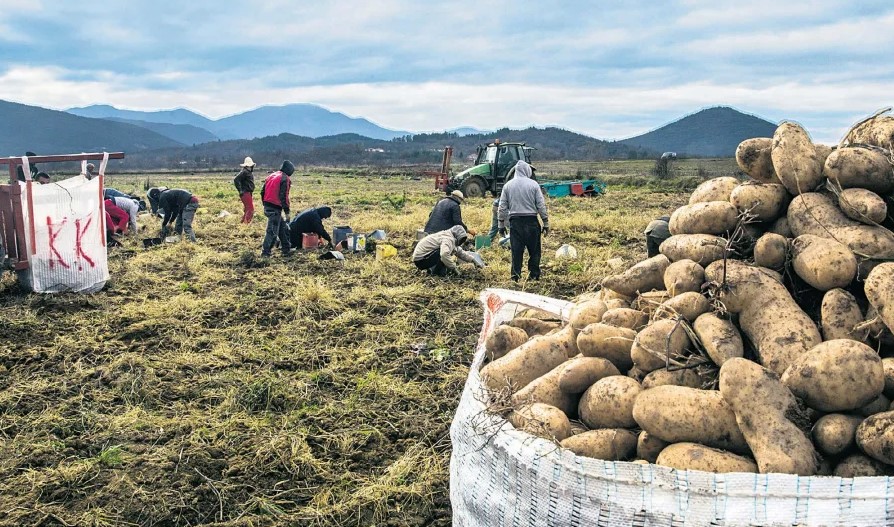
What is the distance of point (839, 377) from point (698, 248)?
93 cm

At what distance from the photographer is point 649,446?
2328 mm

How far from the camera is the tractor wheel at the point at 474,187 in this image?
22297 mm

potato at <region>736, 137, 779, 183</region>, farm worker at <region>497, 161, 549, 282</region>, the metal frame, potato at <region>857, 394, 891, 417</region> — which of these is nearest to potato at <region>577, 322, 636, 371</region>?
potato at <region>857, 394, 891, 417</region>

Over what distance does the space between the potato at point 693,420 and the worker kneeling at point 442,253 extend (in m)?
6.68

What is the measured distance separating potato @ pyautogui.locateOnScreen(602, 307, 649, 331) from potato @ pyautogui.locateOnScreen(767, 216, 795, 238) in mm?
737

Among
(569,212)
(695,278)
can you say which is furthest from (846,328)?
(569,212)

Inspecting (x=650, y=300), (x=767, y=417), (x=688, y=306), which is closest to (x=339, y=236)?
(x=650, y=300)

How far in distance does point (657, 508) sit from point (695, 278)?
1.16 m

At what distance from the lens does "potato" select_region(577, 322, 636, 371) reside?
2.75 meters

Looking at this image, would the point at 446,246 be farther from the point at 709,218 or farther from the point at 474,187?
the point at 474,187

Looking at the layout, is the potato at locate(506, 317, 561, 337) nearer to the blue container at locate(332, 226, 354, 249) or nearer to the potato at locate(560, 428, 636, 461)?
the potato at locate(560, 428, 636, 461)

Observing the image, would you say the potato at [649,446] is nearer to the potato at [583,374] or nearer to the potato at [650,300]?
the potato at [583,374]

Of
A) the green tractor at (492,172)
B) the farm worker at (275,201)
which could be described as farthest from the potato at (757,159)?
the green tractor at (492,172)

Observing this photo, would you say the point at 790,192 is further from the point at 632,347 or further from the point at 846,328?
the point at 632,347
